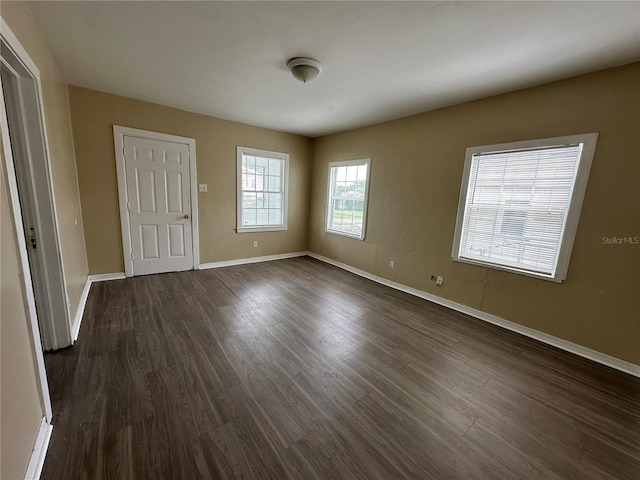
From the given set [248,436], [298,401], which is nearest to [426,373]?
[298,401]

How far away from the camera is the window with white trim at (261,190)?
4.67m

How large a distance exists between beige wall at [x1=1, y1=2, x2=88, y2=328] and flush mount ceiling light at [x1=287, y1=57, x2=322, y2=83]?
5.78 feet

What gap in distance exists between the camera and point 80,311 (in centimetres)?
265

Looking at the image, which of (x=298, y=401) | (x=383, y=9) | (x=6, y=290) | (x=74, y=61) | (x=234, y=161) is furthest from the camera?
(x=234, y=161)

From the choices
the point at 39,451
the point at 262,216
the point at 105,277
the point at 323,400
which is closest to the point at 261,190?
the point at 262,216

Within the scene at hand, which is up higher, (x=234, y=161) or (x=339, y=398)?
(x=234, y=161)

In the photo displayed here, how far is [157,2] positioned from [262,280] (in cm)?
324

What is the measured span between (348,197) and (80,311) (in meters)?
4.01

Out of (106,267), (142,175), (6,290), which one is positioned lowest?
(106,267)

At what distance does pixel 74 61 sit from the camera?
8.13ft

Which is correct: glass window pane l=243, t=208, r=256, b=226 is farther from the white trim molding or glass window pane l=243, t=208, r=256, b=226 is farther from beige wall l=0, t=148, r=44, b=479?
beige wall l=0, t=148, r=44, b=479

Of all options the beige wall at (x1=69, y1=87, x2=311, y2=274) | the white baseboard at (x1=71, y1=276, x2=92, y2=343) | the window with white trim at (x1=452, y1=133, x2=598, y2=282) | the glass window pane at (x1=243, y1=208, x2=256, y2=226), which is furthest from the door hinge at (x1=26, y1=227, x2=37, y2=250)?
the window with white trim at (x1=452, y1=133, x2=598, y2=282)

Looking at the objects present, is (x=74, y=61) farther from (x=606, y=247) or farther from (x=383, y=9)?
(x=606, y=247)

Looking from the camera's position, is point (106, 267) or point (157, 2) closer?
point (157, 2)
